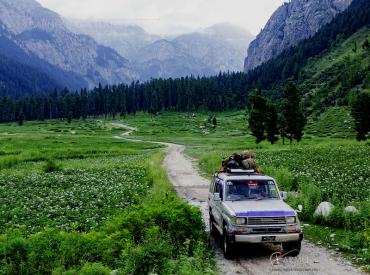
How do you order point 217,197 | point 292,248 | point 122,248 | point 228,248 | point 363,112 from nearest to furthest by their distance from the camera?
point 122,248, point 228,248, point 292,248, point 217,197, point 363,112

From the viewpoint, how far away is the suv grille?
15.4m

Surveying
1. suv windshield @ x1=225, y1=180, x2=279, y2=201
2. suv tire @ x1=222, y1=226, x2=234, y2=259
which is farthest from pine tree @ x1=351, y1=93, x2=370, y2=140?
suv tire @ x1=222, y1=226, x2=234, y2=259

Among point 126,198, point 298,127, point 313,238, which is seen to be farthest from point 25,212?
point 298,127

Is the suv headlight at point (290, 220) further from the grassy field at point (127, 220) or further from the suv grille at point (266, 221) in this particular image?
the grassy field at point (127, 220)

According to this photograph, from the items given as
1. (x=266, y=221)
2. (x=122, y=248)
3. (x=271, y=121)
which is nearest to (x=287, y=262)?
(x=266, y=221)

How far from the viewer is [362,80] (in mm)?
175750

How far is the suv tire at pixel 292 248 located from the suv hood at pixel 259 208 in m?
1.14

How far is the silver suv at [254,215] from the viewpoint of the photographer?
15.3 meters

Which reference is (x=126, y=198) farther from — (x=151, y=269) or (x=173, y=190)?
(x=151, y=269)

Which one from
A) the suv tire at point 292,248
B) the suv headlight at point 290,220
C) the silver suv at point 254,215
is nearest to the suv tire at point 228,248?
the silver suv at point 254,215

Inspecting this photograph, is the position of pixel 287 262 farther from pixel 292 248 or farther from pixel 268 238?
pixel 268 238

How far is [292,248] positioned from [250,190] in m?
2.95

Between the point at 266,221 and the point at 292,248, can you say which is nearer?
the point at 266,221

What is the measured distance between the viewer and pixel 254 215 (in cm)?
1540
